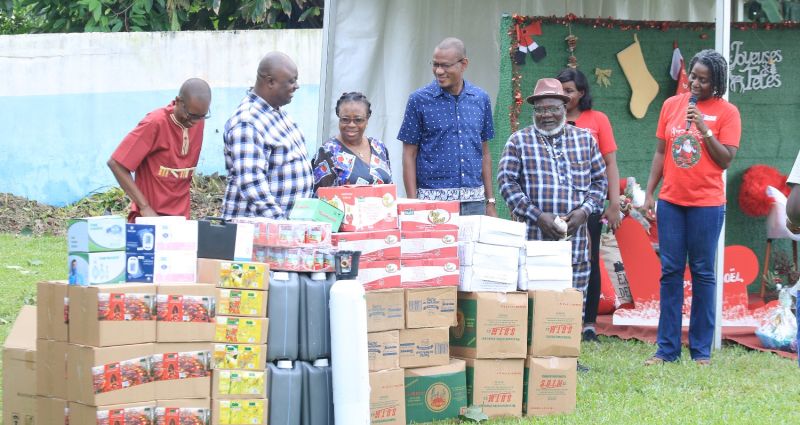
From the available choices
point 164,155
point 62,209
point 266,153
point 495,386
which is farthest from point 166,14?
point 495,386

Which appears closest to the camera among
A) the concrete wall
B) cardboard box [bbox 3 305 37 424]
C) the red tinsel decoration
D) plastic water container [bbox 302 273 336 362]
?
plastic water container [bbox 302 273 336 362]

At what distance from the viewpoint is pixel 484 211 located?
24.3ft

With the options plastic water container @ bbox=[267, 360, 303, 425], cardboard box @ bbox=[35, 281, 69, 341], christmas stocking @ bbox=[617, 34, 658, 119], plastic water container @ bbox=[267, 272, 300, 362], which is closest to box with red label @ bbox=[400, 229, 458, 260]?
plastic water container @ bbox=[267, 272, 300, 362]

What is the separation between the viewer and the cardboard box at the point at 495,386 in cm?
607

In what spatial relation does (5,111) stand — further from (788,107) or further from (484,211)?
(788,107)

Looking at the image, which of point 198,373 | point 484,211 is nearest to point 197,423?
point 198,373

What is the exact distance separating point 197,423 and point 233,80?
9555 mm

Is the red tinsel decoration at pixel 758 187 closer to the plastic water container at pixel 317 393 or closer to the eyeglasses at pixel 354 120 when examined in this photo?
the eyeglasses at pixel 354 120

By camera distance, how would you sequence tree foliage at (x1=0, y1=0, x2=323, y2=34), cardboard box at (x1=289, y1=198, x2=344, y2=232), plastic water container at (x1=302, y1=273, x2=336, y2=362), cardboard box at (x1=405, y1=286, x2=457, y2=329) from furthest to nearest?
1. tree foliage at (x1=0, y1=0, x2=323, y2=34)
2. cardboard box at (x1=405, y1=286, x2=457, y2=329)
3. cardboard box at (x1=289, y1=198, x2=344, y2=232)
4. plastic water container at (x1=302, y1=273, x2=336, y2=362)

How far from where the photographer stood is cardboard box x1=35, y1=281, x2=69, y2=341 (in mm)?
4895

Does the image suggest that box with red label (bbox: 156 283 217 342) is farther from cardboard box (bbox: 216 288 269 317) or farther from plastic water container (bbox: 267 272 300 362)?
plastic water container (bbox: 267 272 300 362)

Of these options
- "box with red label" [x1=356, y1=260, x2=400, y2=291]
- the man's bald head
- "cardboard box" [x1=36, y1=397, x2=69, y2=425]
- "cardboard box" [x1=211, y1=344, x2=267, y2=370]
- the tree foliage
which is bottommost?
"cardboard box" [x1=36, y1=397, x2=69, y2=425]

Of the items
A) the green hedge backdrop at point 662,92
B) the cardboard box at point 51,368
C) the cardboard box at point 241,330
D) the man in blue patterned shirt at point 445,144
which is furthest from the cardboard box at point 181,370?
the green hedge backdrop at point 662,92

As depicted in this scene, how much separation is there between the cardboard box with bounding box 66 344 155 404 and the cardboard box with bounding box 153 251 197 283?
1.10ft
